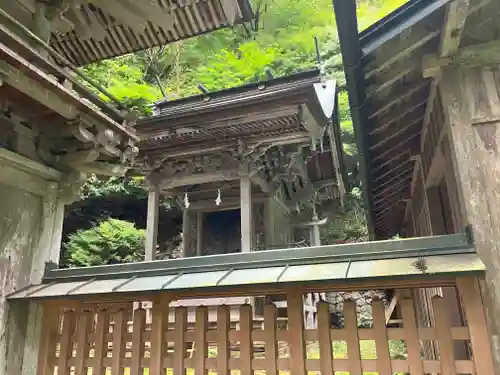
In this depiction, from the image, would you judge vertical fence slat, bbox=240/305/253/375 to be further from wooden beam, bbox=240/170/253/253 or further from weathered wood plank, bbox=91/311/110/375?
wooden beam, bbox=240/170/253/253

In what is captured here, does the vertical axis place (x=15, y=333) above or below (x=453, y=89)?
below

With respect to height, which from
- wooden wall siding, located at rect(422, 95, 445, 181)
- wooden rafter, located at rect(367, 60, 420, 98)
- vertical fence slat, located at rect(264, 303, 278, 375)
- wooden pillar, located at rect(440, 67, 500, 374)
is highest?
wooden rafter, located at rect(367, 60, 420, 98)

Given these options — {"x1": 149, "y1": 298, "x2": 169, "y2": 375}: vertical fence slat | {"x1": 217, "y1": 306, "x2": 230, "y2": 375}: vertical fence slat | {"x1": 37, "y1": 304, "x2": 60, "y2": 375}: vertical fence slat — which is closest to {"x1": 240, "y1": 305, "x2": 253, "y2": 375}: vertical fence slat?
{"x1": 217, "y1": 306, "x2": 230, "y2": 375}: vertical fence slat

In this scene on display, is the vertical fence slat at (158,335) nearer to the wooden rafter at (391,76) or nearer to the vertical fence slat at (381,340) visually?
the vertical fence slat at (381,340)

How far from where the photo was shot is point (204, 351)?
11.5 ft

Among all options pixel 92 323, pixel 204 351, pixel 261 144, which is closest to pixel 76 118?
pixel 92 323

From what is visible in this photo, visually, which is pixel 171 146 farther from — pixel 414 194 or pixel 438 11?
pixel 438 11

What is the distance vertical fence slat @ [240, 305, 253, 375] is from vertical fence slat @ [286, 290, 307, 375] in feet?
1.22

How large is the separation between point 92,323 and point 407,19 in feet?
13.4

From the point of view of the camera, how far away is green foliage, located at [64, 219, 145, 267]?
15.3 m

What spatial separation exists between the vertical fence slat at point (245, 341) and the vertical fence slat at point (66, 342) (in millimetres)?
1879

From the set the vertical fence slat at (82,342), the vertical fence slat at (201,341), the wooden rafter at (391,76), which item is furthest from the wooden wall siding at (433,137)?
the vertical fence slat at (82,342)

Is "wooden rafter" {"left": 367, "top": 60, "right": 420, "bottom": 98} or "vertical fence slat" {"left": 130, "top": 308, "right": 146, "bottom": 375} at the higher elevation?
"wooden rafter" {"left": 367, "top": 60, "right": 420, "bottom": 98}

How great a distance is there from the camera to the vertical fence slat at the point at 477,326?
272cm
